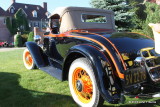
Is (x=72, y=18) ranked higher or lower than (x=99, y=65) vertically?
higher

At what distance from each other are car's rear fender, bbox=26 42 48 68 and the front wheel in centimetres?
188

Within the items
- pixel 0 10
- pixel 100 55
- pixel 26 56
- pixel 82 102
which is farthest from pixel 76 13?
pixel 0 10

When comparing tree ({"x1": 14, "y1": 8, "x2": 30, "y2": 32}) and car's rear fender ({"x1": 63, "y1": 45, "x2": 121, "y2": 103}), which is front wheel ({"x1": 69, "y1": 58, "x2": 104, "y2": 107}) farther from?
tree ({"x1": 14, "y1": 8, "x2": 30, "y2": 32})

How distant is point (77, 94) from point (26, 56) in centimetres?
352

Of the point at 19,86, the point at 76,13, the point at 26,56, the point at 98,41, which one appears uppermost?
the point at 76,13

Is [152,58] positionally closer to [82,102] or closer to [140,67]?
[140,67]

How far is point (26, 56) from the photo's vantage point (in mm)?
6301

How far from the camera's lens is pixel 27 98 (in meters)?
3.62

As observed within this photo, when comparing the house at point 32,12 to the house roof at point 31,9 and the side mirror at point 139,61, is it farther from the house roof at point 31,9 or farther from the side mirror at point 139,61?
the side mirror at point 139,61

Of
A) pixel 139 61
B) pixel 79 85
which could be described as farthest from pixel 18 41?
pixel 139 61

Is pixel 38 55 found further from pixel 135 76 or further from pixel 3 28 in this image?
pixel 3 28

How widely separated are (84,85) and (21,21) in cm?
3909

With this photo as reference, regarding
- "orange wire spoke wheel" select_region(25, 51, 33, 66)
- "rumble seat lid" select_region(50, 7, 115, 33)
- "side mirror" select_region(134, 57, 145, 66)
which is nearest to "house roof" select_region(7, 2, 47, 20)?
"orange wire spoke wheel" select_region(25, 51, 33, 66)

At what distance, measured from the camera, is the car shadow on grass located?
3.31 meters
